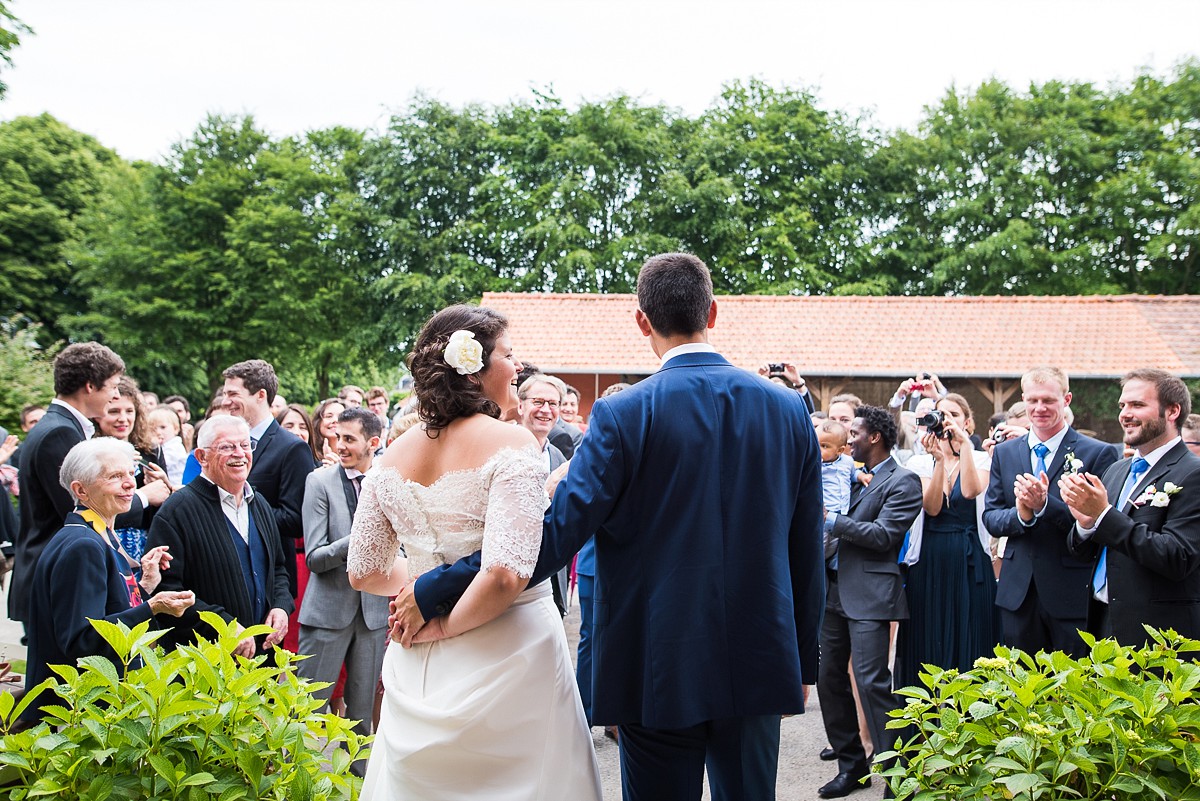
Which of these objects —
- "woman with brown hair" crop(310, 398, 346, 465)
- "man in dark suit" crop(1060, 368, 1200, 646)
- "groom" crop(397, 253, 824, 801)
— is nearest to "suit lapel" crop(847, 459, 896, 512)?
"man in dark suit" crop(1060, 368, 1200, 646)

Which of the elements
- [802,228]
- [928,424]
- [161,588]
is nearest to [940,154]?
[802,228]

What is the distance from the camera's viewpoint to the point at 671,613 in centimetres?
276

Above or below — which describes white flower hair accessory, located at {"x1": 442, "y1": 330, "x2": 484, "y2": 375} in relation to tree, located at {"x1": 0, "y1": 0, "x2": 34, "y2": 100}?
below

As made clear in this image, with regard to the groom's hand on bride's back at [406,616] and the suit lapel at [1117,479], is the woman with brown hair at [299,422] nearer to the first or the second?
the groom's hand on bride's back at [406,616]

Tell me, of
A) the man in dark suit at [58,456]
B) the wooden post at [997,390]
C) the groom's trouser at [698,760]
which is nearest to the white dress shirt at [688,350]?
the groom's trouser at [698,760]

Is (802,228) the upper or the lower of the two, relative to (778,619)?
upper

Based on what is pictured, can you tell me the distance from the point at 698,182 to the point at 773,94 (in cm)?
497

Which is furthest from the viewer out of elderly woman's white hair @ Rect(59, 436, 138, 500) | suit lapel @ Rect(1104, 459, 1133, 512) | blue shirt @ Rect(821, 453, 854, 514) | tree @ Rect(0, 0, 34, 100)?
tree @ Rect(0, 0, 34, 100)

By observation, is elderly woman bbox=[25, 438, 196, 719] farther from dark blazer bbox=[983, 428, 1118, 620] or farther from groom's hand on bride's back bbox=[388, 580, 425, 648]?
dark blazer bbox=[983, 428, 1118, 620]

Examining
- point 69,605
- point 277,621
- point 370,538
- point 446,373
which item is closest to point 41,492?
point 277,621

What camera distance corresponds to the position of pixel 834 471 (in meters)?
5.81

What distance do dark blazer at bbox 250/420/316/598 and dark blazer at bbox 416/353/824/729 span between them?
2.52 metres

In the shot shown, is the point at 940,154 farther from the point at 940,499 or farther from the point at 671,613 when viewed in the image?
the point at 671,613

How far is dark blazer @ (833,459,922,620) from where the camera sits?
4887 millimetres
